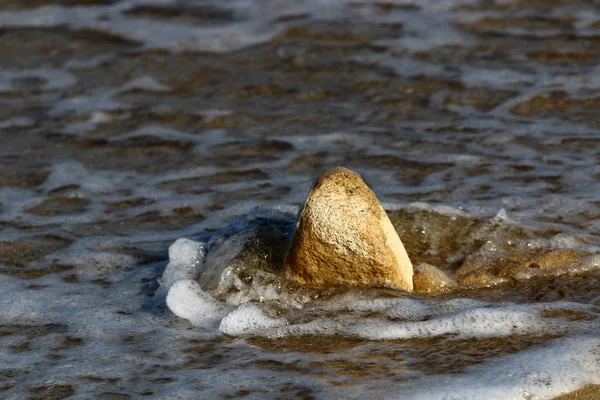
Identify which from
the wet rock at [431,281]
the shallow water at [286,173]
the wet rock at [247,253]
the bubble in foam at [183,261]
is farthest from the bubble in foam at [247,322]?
the wet rock at [431,281]

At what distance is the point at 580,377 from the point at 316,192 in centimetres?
103

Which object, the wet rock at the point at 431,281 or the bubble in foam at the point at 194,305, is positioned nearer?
the bubble in foam at the point at 194,305

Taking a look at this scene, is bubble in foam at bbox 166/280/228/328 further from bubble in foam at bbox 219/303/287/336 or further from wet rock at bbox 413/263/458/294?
wet rock at bbox 413/263/458/294

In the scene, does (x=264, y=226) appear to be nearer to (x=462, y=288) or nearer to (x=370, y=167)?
(x=462, y=288)

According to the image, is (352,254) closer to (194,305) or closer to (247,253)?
(247,253)

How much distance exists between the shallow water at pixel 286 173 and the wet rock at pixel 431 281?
0.06 m

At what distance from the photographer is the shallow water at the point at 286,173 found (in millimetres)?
2725

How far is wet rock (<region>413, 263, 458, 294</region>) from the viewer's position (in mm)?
3211

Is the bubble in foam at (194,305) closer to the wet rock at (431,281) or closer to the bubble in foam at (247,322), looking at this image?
the bubble in foam at (247,322)

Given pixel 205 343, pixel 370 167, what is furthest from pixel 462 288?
pixel 370 167

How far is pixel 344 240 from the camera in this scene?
3.06 m

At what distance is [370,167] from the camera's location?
4.61 metres

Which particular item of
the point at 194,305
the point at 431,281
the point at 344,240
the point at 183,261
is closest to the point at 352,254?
the point at 344,240

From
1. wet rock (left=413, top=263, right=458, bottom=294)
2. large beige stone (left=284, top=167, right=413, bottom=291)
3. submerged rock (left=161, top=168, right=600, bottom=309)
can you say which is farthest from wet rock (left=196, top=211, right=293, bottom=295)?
wet rock (left=413, top=263, right=458, bottom=294)
